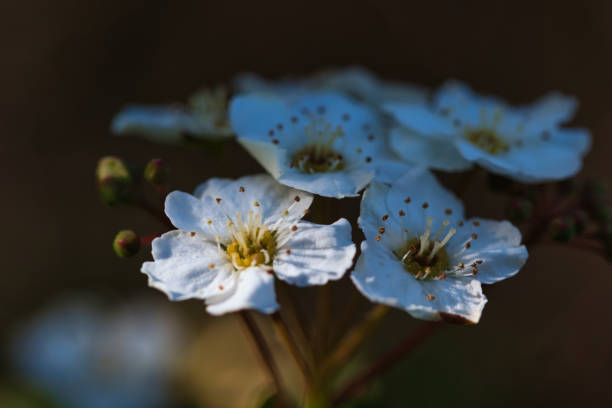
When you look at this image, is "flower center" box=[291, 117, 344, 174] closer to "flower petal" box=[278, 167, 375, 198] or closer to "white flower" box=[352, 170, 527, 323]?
"flower petal" box=[278, 167, 375, 198]

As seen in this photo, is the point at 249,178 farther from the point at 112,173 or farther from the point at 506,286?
the point at 506,286

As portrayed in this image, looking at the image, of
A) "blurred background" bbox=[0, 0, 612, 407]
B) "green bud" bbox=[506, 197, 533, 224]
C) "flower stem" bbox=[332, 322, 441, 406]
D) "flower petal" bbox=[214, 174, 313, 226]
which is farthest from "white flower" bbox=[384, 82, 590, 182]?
"blurred background" bbox=[0, 0, 612, 407]

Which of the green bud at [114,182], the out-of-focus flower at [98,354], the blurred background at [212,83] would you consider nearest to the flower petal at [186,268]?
the green bud at [114,182]

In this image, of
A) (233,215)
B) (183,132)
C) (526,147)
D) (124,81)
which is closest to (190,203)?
(233,215)

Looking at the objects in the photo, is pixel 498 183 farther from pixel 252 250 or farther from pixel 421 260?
pixel 252 250

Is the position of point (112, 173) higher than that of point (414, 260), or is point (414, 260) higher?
point (112, 173)

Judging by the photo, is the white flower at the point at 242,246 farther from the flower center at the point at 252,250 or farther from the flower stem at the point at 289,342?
the flower stem at the point at 289,342

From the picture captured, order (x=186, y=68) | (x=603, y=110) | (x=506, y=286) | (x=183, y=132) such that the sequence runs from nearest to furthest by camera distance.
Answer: (x=183, y=132), (x=506, y=286), (x=603, y=110), (x=186, y=68)
